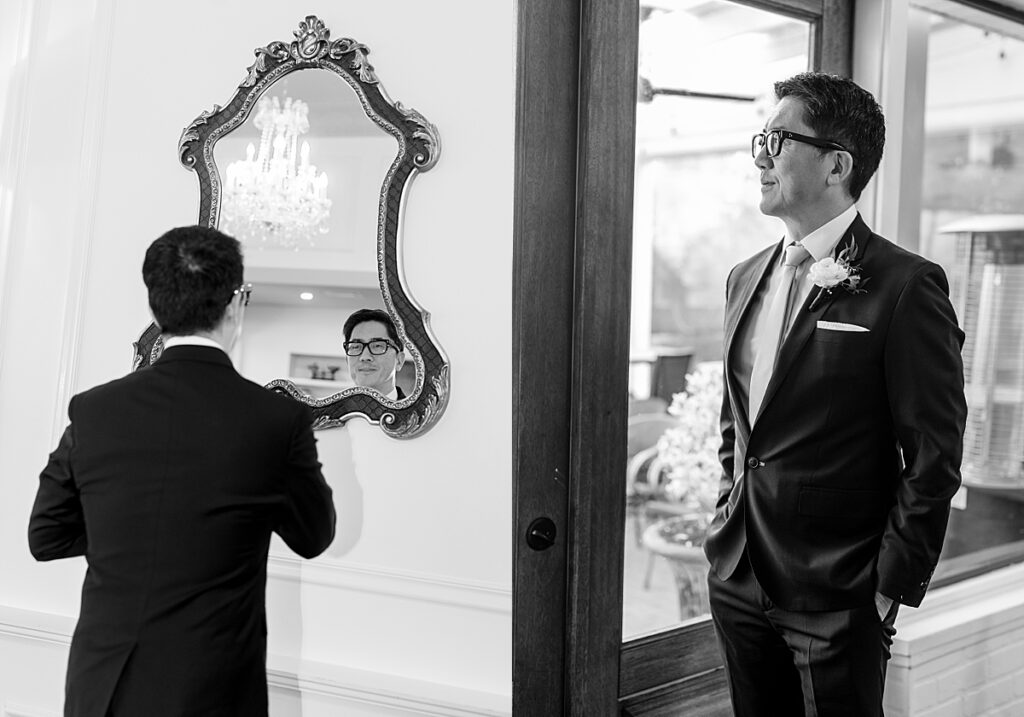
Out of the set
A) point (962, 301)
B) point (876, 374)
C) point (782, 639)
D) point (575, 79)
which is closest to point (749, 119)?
point (962, 301)

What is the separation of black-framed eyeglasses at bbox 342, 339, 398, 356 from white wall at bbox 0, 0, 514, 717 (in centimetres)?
10

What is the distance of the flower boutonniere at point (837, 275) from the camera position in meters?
1.60

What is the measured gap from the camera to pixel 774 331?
5.76 ft

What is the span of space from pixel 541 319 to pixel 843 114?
66 centimetres

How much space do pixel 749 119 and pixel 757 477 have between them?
1361 millimetres

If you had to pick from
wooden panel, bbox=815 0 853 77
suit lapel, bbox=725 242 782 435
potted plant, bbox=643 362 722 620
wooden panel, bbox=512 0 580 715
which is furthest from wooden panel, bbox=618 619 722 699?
wooden panel, bbox=815 0 853 77

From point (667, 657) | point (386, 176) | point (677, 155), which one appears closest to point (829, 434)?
point (667, 657)

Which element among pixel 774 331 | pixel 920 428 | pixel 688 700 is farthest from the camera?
pixel 688 700

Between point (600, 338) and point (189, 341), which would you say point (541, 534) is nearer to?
point (600, 338)

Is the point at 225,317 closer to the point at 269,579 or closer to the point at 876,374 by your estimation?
the point at 269,579

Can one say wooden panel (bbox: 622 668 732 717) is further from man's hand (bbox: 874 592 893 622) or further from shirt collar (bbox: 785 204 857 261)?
shirt collar (bbox: 785 204 857 261)

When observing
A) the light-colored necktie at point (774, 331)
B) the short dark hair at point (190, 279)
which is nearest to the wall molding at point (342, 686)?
the short dark hair at point (190, 279)

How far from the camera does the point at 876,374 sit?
5.20ft

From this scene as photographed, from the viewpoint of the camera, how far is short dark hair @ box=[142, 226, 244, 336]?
57.6 inches
